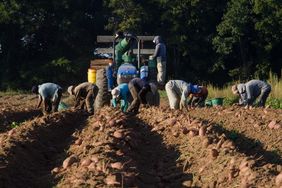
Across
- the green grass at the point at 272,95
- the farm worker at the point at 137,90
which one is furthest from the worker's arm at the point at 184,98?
the green grass at the point at 272,95

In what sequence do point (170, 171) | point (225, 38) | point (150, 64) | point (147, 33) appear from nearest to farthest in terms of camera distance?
point (170, 171)
point (150, 64)
point (225, 38)
point (147, 33)

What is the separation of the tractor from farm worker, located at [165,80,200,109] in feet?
1.54

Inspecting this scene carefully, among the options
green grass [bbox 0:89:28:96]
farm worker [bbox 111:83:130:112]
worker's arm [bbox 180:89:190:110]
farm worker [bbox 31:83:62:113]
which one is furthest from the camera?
green grass [bbox 0:89:28:96]

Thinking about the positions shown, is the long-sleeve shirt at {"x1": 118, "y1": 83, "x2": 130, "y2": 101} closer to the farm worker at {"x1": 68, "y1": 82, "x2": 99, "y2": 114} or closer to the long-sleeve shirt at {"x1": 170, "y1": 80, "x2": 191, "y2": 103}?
the farm worker at {"x1": 68, "y1": 82, "x2": 99, "y2": 114}

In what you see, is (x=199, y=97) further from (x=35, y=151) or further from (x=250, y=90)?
(x=35, y=151)

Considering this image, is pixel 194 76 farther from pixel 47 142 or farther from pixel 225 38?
pixel 47 142

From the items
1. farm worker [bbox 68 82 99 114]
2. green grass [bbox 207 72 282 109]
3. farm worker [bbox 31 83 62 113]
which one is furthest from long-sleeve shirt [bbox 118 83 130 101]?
green grass [bbox 207 72 282 109]

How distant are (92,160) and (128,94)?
619cm

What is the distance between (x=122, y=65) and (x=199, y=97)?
1.90 m

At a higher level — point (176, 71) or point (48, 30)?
point (48, 30)

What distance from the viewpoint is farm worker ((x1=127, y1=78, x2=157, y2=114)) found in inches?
441

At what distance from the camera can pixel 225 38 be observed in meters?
25.0

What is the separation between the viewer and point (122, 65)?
12.4 meters

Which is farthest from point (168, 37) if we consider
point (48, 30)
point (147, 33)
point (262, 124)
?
point (262, 124)
